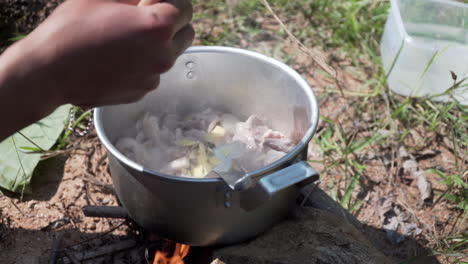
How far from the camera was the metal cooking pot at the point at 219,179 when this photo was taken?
46.5 inches

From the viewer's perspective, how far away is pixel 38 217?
1.76m

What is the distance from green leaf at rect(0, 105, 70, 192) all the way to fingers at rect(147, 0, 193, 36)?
1064mm

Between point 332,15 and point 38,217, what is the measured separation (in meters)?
2.07

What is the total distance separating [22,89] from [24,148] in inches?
44.0

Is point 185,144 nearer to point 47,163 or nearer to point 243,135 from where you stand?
point 243,135

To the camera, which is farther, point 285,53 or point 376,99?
point 285,53

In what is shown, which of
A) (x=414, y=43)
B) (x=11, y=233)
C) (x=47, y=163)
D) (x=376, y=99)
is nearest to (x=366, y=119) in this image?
(x=376, y=99)

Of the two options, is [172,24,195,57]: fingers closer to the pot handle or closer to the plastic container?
the pot handle

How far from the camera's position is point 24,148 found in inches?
73.8

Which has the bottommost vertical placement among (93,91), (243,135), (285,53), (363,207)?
(363,207)

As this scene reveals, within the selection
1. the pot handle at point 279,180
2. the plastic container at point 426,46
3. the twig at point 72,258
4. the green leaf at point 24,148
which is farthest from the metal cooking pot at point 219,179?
the plastic container at point 426,46

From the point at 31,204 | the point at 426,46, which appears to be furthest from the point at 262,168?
the point at 426,46

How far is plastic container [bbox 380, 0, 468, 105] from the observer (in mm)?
2441

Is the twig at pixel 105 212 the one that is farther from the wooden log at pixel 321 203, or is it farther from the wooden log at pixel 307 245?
the wooden log at pixel 321 203
